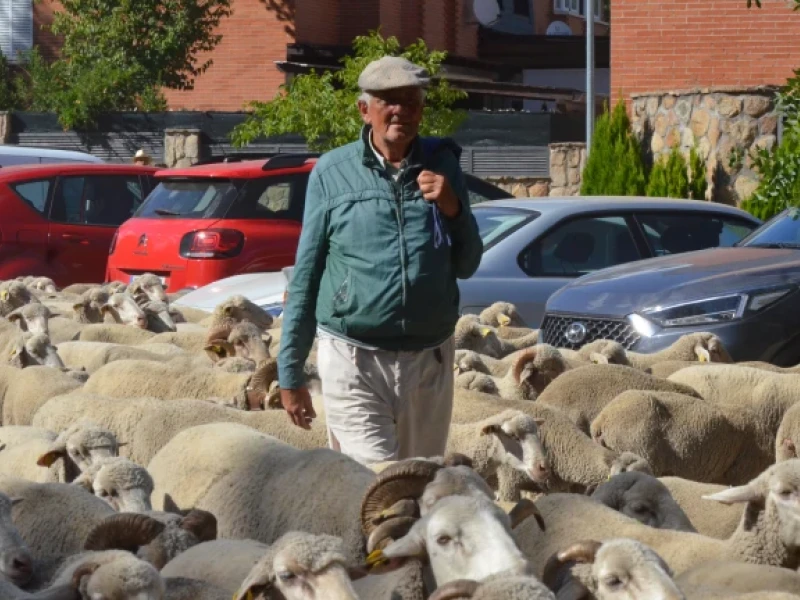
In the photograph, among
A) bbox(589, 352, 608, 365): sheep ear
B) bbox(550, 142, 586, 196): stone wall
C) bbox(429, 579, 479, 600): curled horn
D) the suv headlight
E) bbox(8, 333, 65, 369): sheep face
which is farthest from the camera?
bbox(550, 142, 586, 196): stone wall

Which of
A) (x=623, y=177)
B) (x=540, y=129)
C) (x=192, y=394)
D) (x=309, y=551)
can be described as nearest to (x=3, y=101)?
(x=540, y=129)

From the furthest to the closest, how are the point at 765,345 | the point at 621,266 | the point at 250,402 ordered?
the point at 621,266, the point at 765,345, the point at 250,402

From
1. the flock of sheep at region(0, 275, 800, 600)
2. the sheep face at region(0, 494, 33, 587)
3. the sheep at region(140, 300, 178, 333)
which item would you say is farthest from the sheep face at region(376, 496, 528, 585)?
the sheep at region(140, 300, 178, 333)

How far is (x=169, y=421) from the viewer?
805 cm

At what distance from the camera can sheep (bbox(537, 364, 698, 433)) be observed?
9375mm

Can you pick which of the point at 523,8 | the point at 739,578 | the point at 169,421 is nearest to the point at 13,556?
the point at 169,421

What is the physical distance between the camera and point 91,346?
11.2 m

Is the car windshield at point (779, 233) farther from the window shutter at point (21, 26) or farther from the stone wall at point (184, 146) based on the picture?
the window shutter at point (21, 26)

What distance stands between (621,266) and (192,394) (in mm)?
3467

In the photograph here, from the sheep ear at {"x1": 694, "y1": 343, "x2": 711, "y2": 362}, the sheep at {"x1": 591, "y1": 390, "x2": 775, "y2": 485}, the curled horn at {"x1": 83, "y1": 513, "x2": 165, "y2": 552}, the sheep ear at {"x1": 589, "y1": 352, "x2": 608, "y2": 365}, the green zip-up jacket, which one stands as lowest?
the sheep at {"x1": 591, "y1": 390, "x2": 775, "y2": 485}

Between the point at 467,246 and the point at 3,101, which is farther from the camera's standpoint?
the point at 3,101

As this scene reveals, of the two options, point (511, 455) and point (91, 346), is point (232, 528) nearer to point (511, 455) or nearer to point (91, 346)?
point (511, 455)

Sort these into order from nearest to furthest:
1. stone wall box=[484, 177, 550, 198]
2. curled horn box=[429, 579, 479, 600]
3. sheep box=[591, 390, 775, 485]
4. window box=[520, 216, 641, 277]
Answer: curled horn box=[429, 579, 479, 600] → sheep box=[591, 390, 775, 485] → window box=[520, 216, 641, 277] → stone wall box=[484, 177, 550, 198]

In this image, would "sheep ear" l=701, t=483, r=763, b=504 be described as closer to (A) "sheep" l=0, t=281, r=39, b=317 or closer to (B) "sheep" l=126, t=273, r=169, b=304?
(B) "sheep" l=126, t=273, r=169, b=304
